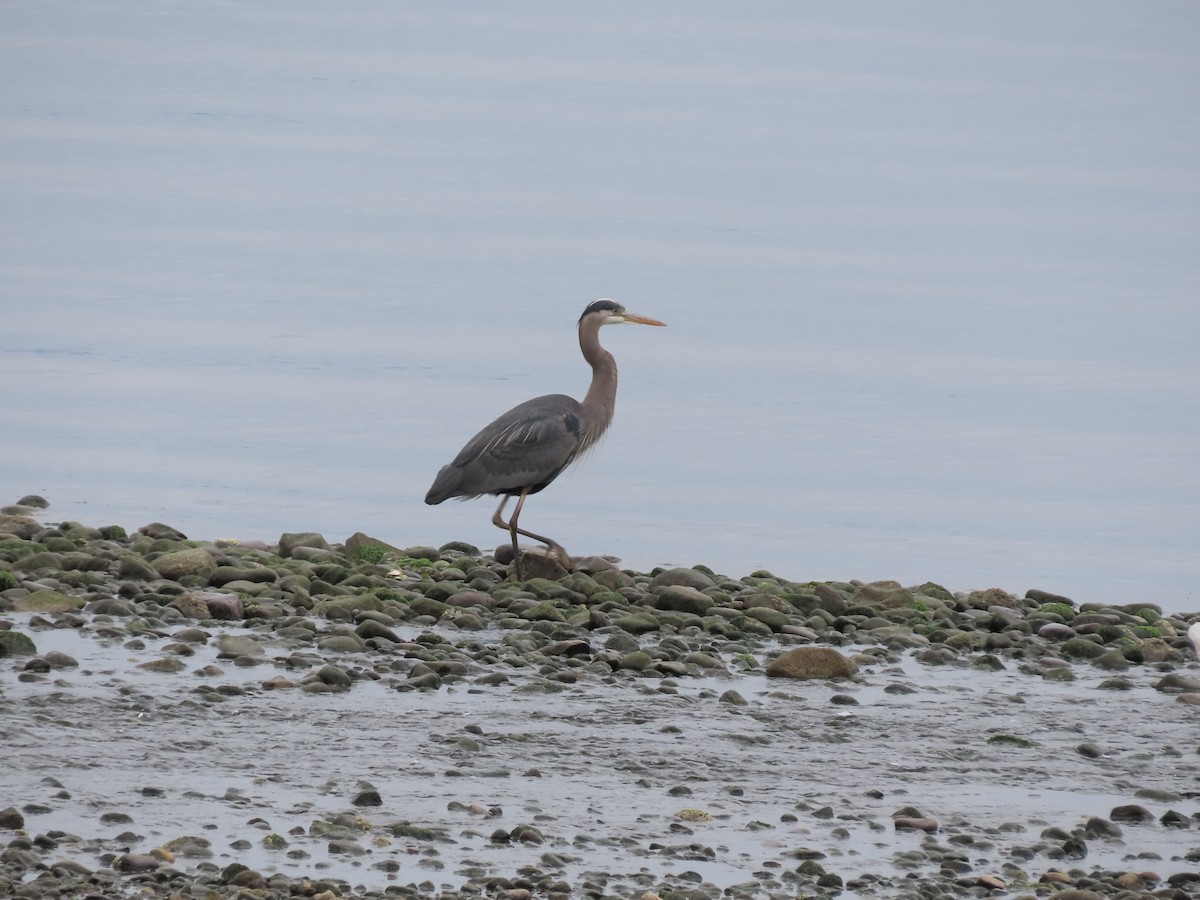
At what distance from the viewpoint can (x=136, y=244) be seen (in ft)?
97.0

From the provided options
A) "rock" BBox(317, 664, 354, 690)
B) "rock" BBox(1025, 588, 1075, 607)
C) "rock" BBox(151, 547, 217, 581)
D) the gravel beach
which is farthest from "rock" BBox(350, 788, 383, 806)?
"rock" BBox(1025, 588, 1075, 607)

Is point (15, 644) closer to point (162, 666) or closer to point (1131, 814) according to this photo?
point (162, 666)

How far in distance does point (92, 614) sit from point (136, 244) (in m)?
20.4

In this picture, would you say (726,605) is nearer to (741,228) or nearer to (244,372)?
(244,372)

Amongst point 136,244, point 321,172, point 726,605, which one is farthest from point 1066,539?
point 321,172

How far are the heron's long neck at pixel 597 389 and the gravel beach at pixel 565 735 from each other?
117cm

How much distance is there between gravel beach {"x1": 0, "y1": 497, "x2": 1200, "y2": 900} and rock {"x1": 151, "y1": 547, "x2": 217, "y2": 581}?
2 centimetres

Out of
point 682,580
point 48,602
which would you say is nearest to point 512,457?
point 682,580

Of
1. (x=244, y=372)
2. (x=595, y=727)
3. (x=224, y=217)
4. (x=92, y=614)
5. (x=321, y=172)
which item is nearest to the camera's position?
(x=595, y=727)

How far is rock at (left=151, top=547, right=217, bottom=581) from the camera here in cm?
1106

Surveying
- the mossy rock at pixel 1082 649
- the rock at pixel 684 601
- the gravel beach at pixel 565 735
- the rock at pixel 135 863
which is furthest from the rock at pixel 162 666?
the mossy rock at pixel 1082 649

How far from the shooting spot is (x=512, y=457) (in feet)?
41.2

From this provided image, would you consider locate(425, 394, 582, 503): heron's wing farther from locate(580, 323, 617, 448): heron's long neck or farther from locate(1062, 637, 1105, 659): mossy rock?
locate(1062, 637, 1105, 659): mossy rock

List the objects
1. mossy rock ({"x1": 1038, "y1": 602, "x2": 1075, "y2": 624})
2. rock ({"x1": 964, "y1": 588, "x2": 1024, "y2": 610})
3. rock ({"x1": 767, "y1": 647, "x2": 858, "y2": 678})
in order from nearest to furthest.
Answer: rock ({"x1": 767, "y1": 647, "x2": 858, "y2": 678})
mossy rock ({"x1": 1038, "y1": 602, "x2": 1075, "y2": 624})
rock ({"x1": 964, "y1": 588, "x2": 1024, "y2": 610})
